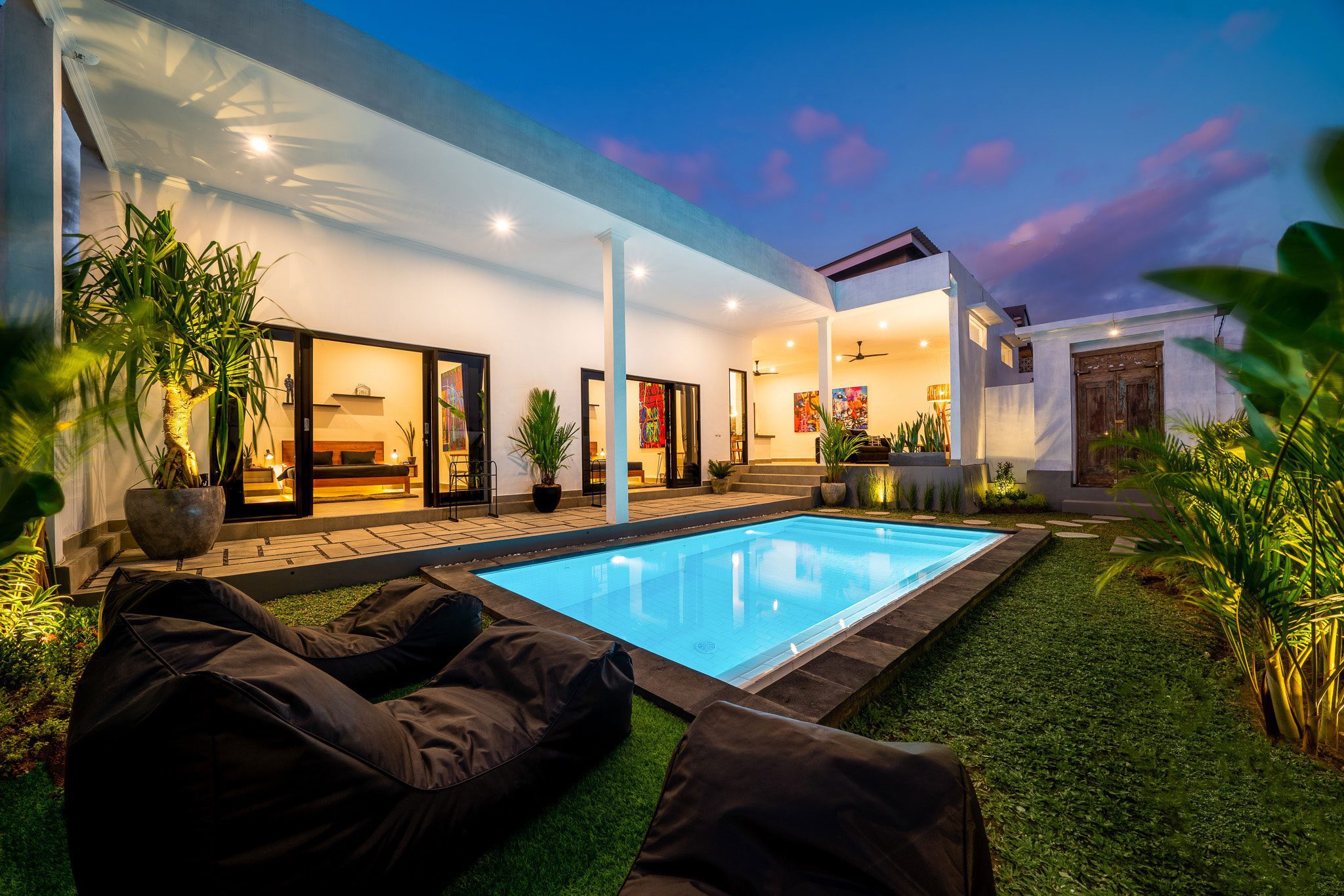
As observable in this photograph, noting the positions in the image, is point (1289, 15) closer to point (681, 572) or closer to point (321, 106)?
point (681, 572)

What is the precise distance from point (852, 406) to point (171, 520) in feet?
43.2

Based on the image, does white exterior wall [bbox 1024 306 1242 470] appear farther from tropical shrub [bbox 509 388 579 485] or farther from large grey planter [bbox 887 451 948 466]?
tropical shrub [bbox 509 388 579 485]

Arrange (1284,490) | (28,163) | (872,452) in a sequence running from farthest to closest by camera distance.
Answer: (872,452) < (28,163) < (1284,490)

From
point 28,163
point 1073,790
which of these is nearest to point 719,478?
point 1073,790

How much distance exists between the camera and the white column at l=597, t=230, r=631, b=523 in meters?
5.82

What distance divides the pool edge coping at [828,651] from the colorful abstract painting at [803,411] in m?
9.90

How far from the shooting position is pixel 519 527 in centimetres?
543

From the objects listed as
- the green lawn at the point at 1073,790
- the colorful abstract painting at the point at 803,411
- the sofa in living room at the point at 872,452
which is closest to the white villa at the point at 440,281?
the sofa in living room at the point at 872,452

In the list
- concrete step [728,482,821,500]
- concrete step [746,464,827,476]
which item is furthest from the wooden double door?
concrete step [728,482,821,500]

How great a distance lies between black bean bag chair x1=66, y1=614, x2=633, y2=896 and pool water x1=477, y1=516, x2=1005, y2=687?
1254 millimetres

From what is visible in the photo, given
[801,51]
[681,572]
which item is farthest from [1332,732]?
[801,51]

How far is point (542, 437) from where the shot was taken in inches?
267

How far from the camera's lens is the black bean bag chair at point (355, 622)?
1.39m

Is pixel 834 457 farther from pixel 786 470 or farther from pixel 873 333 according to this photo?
pixel 873 333
